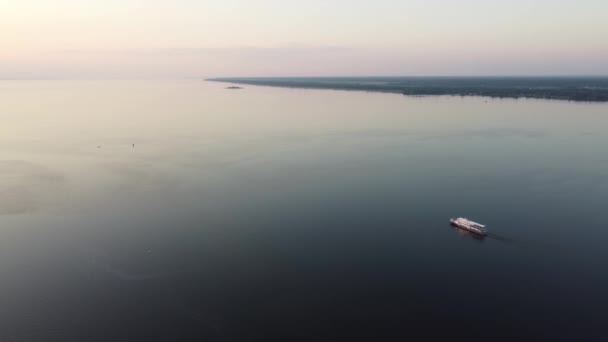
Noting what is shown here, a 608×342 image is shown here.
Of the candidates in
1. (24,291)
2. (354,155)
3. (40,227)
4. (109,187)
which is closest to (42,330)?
(24,291)

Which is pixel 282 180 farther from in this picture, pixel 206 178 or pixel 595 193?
pixel 595 193

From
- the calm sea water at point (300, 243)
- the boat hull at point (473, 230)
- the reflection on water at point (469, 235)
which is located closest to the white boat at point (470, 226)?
the boat hull at point (473, 230)

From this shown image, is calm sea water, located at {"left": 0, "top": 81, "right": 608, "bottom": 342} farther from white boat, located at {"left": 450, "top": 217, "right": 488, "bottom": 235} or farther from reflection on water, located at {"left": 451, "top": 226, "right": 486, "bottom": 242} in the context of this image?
white boat, located at {"left": 450, "top": 217, "right": 488, "bottom": 235}

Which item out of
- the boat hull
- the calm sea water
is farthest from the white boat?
the calm sea water

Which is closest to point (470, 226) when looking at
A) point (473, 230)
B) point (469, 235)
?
point (473, 230)

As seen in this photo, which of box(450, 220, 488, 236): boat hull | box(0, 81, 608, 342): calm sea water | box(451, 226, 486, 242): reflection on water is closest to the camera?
box(0, 81, 608, 342): calm sea water

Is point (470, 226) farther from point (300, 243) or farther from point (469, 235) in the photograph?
point (300, 243)
